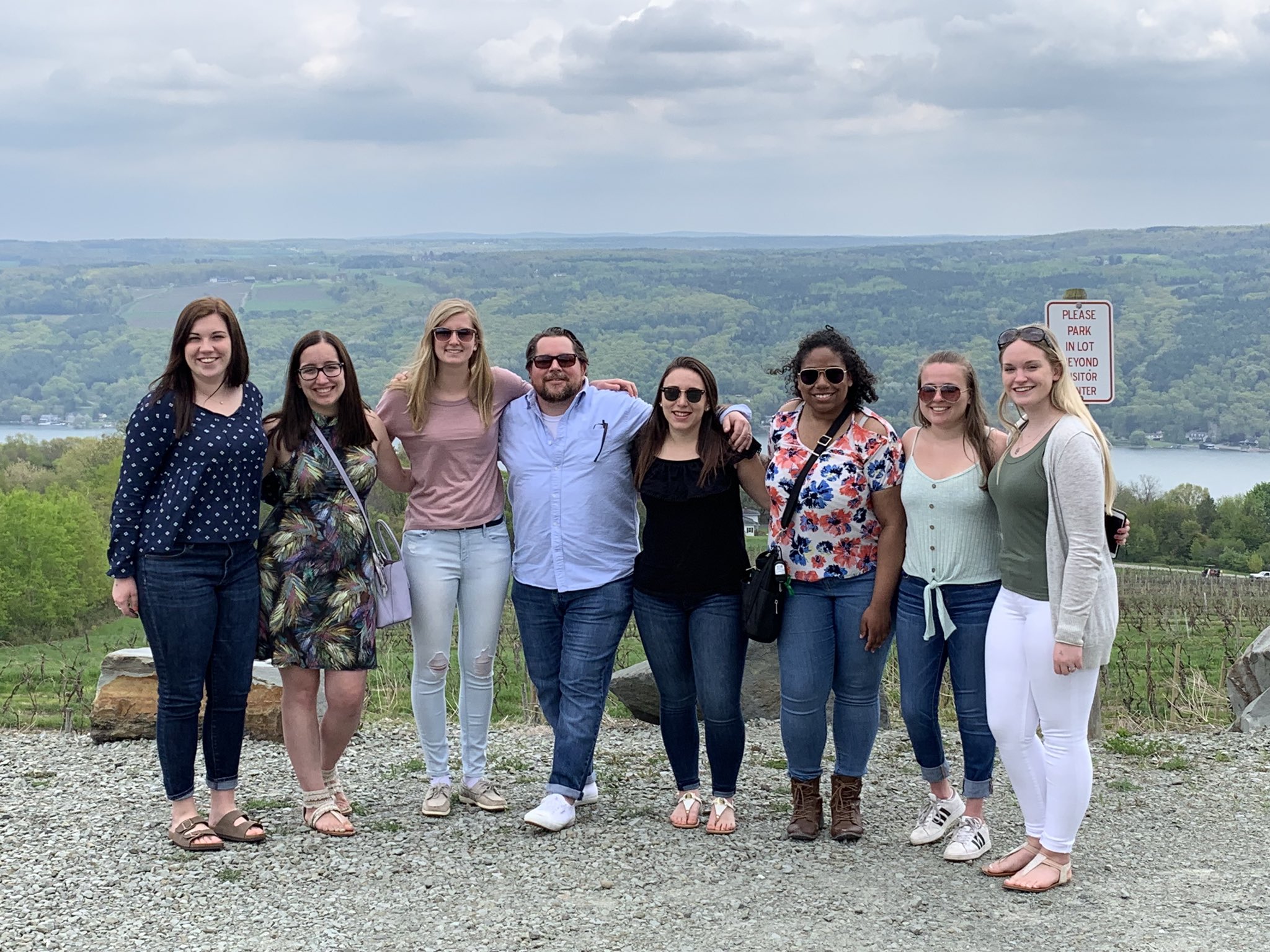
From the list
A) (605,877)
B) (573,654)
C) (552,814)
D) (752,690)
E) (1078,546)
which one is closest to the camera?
(1078,546)

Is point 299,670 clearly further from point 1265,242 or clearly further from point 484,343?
point 1265,242

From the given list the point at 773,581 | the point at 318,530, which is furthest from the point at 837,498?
the point at 318,530

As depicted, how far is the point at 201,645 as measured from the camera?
201 inches

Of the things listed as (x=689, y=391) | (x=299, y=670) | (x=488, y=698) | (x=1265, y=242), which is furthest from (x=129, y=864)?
(x=1265, y=242)

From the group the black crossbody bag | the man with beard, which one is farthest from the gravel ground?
the black crossbody bag

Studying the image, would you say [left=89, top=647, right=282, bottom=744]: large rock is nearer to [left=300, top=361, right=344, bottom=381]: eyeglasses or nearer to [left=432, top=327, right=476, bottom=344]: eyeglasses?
[left=300, top=361, right=344, bottom=381]: eyeglasses

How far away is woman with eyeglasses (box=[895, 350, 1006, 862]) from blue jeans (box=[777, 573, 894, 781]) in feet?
0.54

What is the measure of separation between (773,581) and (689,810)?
4.45ft

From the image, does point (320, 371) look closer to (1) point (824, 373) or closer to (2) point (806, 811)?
(1) point (824, 373)

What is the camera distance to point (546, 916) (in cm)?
474

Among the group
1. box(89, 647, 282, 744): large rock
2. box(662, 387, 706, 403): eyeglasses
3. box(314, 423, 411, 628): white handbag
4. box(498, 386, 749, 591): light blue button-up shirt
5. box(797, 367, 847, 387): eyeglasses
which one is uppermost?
box(797, 367, 847, 387): eyeglasses

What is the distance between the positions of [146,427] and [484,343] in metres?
1.50

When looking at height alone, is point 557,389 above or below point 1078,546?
above

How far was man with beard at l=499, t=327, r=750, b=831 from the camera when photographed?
17.6 ft
